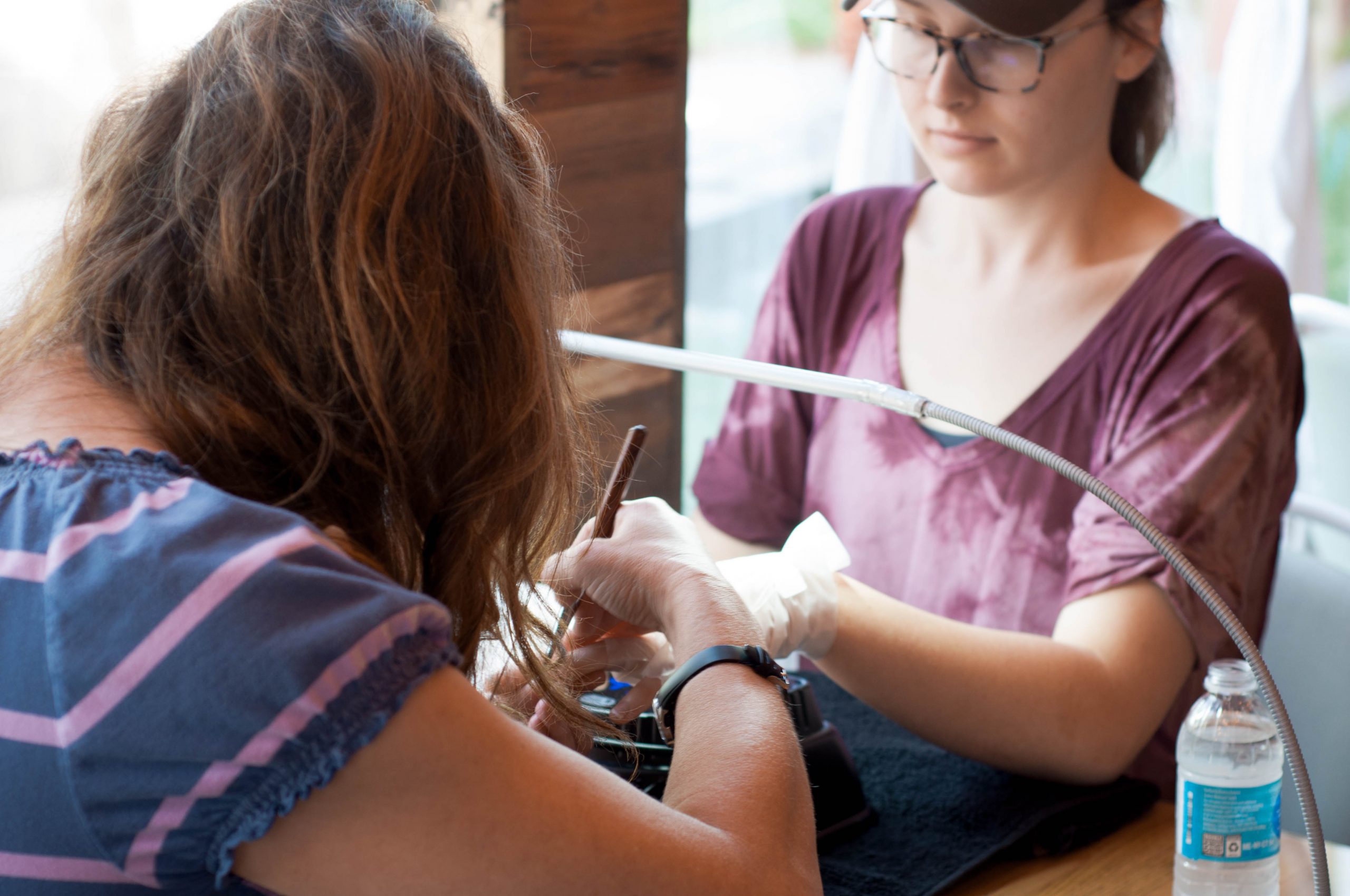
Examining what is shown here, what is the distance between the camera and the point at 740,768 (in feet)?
2.39

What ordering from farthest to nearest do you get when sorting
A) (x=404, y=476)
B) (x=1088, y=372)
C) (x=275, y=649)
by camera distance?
(x=1088, y=372) → (x=404, y=476) → (x=275, y=649)

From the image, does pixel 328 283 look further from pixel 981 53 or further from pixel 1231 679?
pixel 981 53

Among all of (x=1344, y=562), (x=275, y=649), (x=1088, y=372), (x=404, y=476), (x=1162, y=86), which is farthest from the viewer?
(x=1344, y=562)

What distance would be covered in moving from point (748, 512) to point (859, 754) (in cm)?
49

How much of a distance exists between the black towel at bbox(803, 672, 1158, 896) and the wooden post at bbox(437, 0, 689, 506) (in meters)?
0.52

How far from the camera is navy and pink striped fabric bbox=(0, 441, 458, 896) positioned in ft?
1.80

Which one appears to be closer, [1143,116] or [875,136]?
[1143,116]

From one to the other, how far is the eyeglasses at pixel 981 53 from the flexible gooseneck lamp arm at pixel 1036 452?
0.55 metres

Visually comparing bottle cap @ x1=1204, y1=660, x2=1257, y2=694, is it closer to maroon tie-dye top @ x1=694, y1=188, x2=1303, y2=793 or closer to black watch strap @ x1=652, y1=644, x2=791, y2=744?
maroon tie-dye top @ x1=694, y1=188, x2=1303, y2=793

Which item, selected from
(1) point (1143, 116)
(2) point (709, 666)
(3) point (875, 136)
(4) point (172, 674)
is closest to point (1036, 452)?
(2) point (709, 666)

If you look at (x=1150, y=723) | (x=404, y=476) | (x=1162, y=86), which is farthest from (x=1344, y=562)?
(x=404, y=476)

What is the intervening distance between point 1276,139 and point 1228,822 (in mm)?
1748

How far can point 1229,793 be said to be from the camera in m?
0.89

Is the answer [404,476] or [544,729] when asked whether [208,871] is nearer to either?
[404,476]
